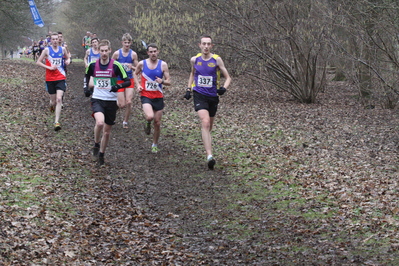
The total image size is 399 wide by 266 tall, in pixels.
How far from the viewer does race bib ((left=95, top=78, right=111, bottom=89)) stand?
353 inches

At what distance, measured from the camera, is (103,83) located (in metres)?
8.98

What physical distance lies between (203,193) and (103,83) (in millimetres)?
2807

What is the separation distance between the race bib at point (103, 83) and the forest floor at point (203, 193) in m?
1.58

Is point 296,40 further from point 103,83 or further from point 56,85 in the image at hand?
point 103,83

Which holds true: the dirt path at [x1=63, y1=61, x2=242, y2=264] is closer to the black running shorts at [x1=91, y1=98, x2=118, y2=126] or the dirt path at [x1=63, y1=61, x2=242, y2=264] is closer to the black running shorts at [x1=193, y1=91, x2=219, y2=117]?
the black running shorts at [x1=91, y1=98, x2=118, y2=126]

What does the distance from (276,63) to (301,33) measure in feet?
5.05

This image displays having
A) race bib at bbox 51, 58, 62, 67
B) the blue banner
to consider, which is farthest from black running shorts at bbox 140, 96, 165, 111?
the blue banner

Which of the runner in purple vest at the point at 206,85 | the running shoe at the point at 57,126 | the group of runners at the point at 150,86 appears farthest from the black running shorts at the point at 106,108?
the running shoe at the point at 57,126

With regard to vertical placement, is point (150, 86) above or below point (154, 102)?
above

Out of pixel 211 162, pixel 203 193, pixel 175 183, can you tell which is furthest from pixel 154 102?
pixel 203 193

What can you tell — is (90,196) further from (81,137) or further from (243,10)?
(243,10)

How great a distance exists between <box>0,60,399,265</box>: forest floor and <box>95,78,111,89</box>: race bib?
5.18 feet

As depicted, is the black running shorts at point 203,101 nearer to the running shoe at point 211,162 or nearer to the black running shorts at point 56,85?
the running shoe at point 211,162

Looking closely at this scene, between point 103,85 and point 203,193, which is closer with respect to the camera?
point 203,193
